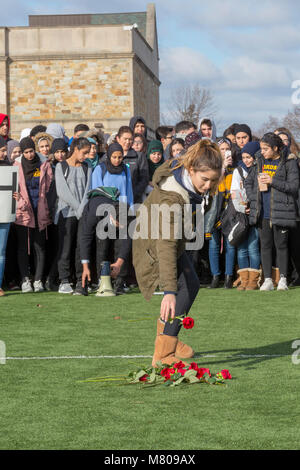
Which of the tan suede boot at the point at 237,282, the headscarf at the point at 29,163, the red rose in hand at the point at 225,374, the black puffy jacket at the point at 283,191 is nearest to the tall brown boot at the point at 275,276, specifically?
the tan suede boot at the point at 237,282

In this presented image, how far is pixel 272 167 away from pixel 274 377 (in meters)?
6.77

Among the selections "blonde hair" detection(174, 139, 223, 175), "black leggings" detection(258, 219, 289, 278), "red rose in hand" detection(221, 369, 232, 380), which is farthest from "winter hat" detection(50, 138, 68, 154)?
"red rose in hand" detection(221, 369, 232, 380)

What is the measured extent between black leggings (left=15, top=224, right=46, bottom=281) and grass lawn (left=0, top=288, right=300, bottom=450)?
2.36 m

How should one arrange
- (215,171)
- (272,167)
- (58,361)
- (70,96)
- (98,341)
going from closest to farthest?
(215,171), (58,361), (98,341), (272,167), (70,96)

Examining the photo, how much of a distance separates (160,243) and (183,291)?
750 millimetres

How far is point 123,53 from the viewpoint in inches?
1845

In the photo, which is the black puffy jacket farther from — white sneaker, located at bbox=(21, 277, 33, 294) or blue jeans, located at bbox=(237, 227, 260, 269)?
white sneaker, located at bbox=(21, 277, 33, 294)

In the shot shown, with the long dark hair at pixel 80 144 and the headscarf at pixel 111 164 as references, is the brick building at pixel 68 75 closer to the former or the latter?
the long dark hair at pixel 80 144

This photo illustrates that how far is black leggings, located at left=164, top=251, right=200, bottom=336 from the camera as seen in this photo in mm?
7340

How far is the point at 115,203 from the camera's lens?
13227 millimetres

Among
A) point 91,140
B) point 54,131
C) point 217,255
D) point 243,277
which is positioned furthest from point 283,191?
point 54,131

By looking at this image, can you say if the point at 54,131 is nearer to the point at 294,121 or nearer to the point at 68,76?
the point at 68,76
